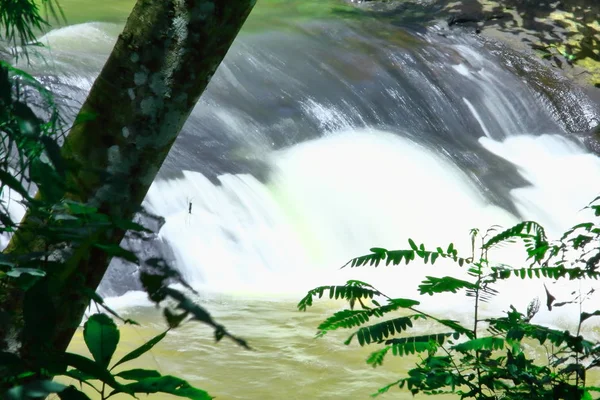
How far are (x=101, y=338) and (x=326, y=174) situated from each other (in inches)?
275

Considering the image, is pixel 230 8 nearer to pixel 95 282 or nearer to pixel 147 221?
pixel 95 282

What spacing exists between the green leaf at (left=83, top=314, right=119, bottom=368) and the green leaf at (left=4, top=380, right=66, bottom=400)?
0.47 feet

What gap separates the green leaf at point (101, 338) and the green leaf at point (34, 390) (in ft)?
0.47

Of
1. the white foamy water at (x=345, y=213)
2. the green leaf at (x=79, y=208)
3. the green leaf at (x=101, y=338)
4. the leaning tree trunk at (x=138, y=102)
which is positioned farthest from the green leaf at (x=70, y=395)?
the white foamy water at (x=345, y=213)

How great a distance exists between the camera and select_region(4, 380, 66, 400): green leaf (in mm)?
975

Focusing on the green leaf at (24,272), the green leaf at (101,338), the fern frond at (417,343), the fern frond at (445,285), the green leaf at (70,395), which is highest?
the fern frond at (445,285)

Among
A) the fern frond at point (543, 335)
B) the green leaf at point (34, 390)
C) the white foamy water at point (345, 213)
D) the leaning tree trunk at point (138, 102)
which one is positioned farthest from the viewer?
the white foamy water at point (345, 213)

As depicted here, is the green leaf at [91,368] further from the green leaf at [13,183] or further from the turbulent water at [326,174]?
the turbulent water at [326,174]

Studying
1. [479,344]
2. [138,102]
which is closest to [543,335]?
[479,344]

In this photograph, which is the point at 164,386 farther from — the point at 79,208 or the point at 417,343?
the point at 417,343

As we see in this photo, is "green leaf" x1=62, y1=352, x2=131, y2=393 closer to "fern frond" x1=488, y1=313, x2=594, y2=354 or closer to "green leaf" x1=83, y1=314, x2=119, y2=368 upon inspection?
"green leaf" x1=83, y1=314, x2=119, y2=368

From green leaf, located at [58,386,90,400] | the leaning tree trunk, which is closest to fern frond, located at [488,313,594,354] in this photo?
the leaning tree trunk

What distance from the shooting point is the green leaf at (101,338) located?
1.15m

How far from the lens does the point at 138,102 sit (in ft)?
4.76
